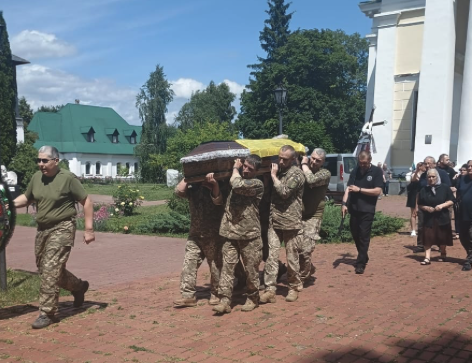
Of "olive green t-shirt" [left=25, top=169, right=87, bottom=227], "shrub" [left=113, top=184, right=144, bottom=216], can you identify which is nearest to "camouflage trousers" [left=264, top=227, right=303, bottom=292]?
"olive green t-shirt" [left=25, top=169, right=87, bottom=227]

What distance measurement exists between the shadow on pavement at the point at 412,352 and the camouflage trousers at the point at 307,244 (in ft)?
6.98

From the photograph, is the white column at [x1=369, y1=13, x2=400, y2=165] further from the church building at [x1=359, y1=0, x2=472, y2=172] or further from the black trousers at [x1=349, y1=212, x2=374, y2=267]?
the black trousers at [x1=349, y1=212, x2=374, y2=267]

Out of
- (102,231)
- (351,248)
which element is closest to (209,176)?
(351,248)

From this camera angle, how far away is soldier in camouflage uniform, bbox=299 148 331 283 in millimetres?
7105

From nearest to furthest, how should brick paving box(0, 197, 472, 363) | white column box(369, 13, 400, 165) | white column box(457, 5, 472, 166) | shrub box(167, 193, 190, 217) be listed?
brick paving box(0, 197, 472, 363), shrub box(167, 193, 190, 217), white column box(457, 5, 472, 166), white column box(369, 13, 400, 165)

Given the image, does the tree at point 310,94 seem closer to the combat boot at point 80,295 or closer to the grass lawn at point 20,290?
the grass lawn at point 20,290

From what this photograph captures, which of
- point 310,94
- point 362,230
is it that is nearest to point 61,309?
point 362,230

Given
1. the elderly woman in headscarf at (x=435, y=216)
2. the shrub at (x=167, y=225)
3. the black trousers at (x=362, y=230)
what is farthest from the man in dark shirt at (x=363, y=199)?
the shrub at (x=167, y=225)

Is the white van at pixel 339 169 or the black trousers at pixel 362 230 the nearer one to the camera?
the black trousers at pixel 362 230

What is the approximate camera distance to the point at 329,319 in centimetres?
575

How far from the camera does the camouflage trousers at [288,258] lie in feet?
21.5

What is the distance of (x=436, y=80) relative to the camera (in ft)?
77.7

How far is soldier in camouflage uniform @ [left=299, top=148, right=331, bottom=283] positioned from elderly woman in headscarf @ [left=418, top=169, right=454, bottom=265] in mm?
2778

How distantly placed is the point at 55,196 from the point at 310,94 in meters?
44.3
